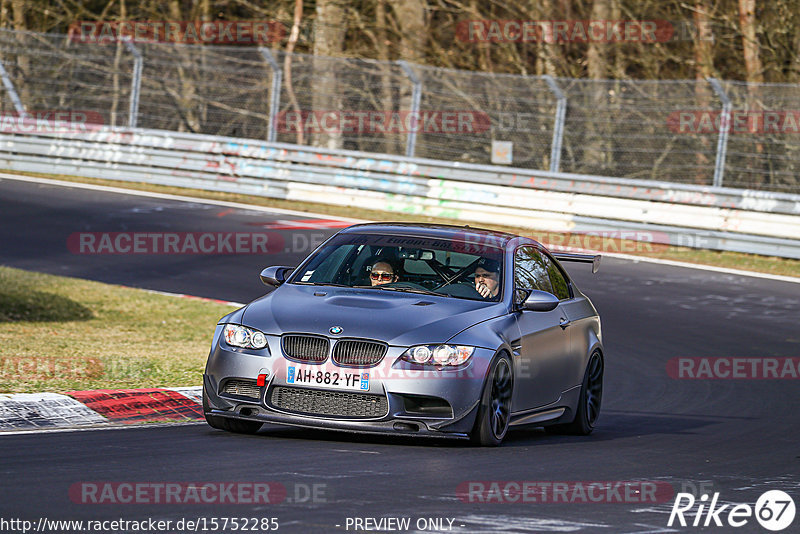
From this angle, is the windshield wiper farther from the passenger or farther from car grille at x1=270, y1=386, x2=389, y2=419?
car grille at x1=270, y1=386, x2=389, y2=419

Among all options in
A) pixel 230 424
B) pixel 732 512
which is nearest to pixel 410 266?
pixel 230 424

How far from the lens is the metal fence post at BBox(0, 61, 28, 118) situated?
27422 mm

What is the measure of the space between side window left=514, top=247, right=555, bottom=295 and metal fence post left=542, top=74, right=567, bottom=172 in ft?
45.0

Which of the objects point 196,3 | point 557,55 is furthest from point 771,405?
point 196,3

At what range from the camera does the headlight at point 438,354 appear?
7770 millimetres

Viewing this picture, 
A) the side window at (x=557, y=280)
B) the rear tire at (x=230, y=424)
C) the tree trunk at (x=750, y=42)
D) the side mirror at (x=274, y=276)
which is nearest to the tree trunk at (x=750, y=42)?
the tree trunk at (x=750, y=42)

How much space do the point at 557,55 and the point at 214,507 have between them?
2626cm

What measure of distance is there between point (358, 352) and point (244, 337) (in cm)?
76

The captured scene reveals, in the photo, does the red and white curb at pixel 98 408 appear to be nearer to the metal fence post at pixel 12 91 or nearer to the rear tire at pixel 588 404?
the rear tire at pixel 588 404

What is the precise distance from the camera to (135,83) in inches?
1053

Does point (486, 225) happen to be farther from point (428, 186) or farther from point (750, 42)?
point (750, 42)

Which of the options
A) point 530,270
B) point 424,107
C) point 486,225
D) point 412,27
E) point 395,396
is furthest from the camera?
point 412,27

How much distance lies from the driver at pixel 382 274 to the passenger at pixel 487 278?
1.82 feet

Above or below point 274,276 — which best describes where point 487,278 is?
above
